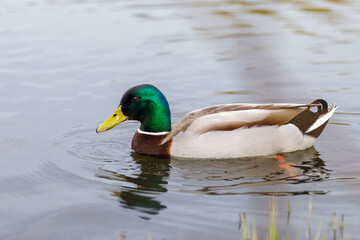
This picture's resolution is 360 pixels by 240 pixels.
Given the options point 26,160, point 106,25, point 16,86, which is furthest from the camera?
point 106,25

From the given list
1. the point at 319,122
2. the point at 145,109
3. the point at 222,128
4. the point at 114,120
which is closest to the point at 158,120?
the point at 145,109

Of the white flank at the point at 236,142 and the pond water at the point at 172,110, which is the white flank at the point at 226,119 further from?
the pond water at the point at 172,110

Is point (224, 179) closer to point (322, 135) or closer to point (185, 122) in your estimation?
point (185, 122)

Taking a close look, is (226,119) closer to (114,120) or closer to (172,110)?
(114,120)

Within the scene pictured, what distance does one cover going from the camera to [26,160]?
20.3 ft

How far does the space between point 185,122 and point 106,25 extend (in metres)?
6.29

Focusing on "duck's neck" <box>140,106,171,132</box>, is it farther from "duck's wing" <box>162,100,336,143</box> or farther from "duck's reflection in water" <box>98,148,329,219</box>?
"duck's reflection in water" <box>98,148,329,219</box>

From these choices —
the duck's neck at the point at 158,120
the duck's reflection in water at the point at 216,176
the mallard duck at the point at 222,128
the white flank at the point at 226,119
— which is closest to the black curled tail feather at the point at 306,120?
the mallard duck at the point at 222,128

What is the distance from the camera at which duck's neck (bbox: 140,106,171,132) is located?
21.3 feet

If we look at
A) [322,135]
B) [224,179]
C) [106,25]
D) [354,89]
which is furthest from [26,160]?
[106,25]

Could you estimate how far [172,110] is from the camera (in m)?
7.78

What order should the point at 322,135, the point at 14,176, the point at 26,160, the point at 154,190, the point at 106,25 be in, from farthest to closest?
the point at 106,25 < the point at 322,135 < the point at 26,160 < the point at 14,176 < the point at 154,190

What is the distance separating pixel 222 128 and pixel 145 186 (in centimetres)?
114

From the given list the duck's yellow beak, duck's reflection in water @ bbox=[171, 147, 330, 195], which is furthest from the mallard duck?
duck's reflection in water @ bbox=[171, 147, 330, 195]
